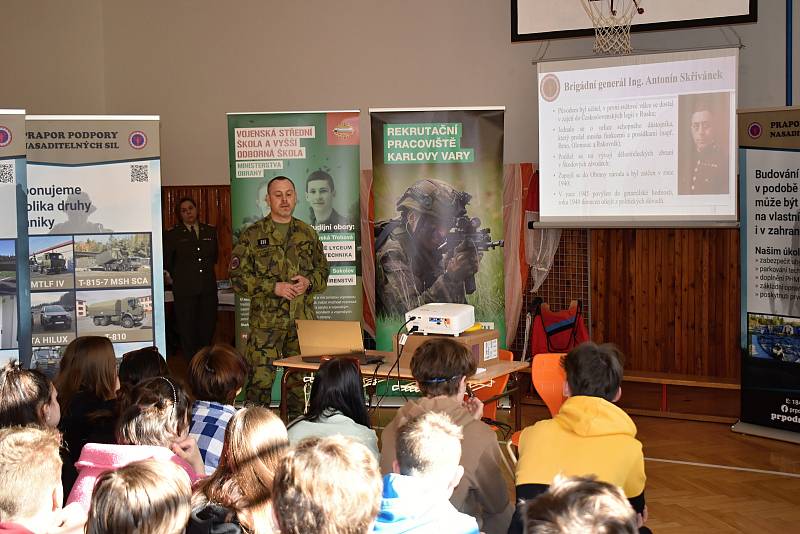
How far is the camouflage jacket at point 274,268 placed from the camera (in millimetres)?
6531

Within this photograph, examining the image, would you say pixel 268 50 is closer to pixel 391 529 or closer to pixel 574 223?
pixel 574 223

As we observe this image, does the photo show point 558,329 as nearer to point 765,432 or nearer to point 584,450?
point 765,432

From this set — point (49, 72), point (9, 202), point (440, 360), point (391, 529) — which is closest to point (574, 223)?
point (440, 360)

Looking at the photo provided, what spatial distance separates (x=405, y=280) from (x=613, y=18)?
2.54m

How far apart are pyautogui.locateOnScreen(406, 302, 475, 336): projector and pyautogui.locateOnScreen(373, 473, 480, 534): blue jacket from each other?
9.81ft

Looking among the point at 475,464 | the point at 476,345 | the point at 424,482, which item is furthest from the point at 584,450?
the point at 476,345

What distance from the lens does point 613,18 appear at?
649cm

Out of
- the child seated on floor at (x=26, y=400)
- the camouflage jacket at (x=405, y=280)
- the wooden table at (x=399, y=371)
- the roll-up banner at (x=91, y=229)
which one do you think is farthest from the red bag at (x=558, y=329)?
the child seated on floor at (x=26, y=400)

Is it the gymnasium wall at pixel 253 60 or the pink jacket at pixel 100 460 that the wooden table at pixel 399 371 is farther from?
the gymnasium wall at pixel 253 60

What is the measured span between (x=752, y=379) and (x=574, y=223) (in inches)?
69.4

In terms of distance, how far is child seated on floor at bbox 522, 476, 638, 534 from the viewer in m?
1.45

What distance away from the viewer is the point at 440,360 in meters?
3.51

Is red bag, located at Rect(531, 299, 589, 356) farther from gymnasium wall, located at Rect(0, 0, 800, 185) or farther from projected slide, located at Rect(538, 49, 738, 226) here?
gymnasium wall, located at Rect(0, 0, 800, 185)

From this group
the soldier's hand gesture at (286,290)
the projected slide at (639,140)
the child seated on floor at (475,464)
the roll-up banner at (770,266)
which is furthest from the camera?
the soldier's hand gesture at (286,290)
